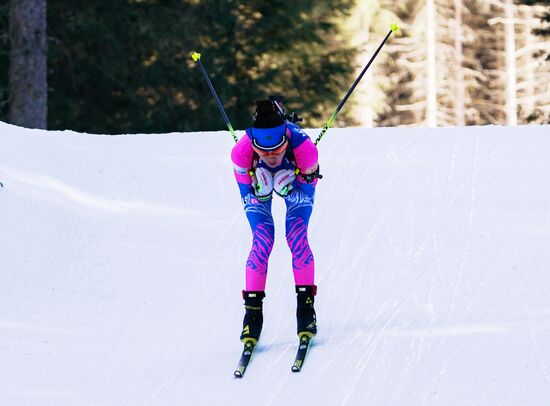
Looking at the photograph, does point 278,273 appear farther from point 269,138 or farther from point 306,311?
point 269,138

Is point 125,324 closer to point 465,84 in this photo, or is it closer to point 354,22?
point 354,22

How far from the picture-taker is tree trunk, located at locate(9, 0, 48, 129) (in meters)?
18.4

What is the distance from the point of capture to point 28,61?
60.7ft

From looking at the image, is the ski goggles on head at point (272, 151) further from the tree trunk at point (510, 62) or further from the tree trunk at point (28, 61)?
the tree trunk at point (510, 62)

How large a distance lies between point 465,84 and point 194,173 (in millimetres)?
40351

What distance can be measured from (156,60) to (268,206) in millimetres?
15725

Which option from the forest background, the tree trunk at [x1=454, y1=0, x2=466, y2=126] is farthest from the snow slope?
the tree trunk at [x1=454, y1=0, x2=466, y2=126]

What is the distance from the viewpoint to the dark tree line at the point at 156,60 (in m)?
21.8

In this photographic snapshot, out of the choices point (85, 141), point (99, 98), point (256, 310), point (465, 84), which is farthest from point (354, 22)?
point (256, 310)

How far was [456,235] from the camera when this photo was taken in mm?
9648

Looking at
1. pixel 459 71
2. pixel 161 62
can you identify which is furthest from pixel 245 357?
pixel 459 71

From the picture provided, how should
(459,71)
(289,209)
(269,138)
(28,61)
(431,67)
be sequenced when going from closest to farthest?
(269,138) → (289,209) → (28,61) → (431,67) → (459,71)

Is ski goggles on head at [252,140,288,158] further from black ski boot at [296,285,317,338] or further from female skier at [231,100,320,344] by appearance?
black ski boot at [296,285,317,338]

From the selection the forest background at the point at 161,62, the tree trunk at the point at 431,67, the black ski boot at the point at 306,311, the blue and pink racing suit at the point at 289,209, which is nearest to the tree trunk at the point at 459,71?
the tree trunk at the point at 431,67
